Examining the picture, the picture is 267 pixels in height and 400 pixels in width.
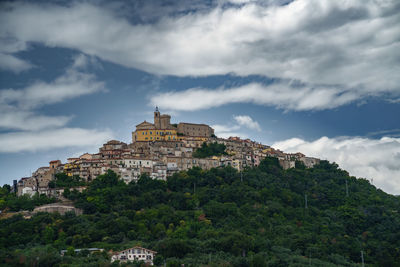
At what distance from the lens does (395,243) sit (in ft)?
222

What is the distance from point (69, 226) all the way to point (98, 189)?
11.4m

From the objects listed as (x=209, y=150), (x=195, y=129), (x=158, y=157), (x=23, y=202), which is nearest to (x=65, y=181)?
(x=23, y=202)

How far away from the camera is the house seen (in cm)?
5472

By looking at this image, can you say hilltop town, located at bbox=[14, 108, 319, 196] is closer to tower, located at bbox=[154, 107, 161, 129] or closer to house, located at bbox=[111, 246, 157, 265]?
tower, located at bbox=[154, 107, 161, 129]

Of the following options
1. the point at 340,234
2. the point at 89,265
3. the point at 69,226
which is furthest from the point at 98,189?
the point at 340,234

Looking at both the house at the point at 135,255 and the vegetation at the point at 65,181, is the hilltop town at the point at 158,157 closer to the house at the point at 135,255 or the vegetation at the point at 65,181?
the vegetation at the point at 65,181

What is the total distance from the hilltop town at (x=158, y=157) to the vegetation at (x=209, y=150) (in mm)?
635

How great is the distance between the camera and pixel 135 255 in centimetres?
5528

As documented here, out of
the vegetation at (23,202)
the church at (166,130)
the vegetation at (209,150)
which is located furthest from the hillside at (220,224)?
the church at (166,130)

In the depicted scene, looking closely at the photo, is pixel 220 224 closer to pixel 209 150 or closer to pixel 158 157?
pixel 158 157

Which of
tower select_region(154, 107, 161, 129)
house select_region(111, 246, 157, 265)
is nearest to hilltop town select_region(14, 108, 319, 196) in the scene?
tower select_region(154, 107, 161, 129)

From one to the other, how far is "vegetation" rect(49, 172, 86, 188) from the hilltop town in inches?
27.5

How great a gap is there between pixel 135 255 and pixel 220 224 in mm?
16109

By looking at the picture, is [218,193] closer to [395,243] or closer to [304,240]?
[304,240]
